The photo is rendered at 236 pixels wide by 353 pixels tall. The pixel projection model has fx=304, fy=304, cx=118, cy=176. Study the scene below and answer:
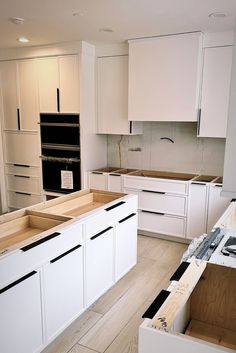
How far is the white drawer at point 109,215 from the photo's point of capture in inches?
95.5

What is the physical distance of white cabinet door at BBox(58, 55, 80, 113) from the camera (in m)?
4.21

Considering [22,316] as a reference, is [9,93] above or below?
above

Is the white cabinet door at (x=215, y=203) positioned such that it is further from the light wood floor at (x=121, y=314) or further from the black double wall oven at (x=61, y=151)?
the black double wall oven at (x=61, y=151)

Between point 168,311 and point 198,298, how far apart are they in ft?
1.40

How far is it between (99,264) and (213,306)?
4.03 feet

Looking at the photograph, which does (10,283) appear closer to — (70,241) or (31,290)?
(31,290)

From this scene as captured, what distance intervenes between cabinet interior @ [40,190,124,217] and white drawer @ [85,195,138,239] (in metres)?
Result: 0.16

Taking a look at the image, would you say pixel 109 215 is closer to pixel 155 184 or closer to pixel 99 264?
pixel 99 264

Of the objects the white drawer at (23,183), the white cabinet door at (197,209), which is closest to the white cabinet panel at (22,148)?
the white drawer at (23,183)

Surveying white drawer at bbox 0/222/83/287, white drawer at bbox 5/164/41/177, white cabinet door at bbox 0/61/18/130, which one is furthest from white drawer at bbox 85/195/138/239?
white cabinet door at bbox 0/61/18/130

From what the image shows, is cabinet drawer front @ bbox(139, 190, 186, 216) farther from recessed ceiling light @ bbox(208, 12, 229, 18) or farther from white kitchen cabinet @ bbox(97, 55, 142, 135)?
recessed ceiling light @ bbox(208, 12, 229, 18)

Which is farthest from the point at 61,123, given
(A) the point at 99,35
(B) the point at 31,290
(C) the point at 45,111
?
(B) the point at 31,290

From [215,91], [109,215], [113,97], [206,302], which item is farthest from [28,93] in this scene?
[206,302]

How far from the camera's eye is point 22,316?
6.04 ft
